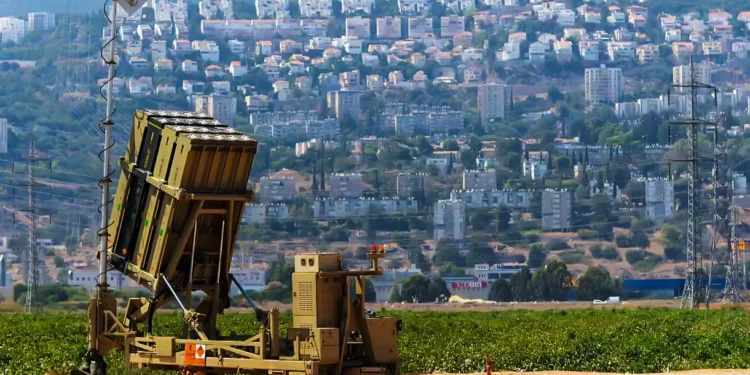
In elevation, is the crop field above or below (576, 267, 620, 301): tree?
above

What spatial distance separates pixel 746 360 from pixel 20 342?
54.1 feet

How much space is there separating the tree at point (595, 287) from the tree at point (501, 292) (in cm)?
676

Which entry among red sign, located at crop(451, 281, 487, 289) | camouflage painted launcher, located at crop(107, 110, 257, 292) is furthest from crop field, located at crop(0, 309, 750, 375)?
red sign, located at crop(451, 281, 487, 289)

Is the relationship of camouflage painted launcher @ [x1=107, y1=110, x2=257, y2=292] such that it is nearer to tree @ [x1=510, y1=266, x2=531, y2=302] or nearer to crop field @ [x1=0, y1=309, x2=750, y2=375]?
crop field @ [x1=0, y1=309, x2=750, y2=375]

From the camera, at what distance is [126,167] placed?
2327 centimetres

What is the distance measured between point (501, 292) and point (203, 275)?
143m

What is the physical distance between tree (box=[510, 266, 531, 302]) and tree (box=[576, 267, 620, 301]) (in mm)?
4881

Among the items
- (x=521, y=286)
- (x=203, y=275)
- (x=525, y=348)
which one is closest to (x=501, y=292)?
(x=521, y=286)

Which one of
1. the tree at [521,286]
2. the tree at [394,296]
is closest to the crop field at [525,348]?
the tree at [394,296]

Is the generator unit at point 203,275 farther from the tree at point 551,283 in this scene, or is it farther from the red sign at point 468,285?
the red sign at point 468,285

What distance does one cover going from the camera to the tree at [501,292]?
16475cm

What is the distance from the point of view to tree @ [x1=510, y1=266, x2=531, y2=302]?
535ft

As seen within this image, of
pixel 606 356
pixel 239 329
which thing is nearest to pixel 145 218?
pixel 606 356

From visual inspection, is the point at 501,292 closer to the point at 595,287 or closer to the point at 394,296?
the point at 595,287
